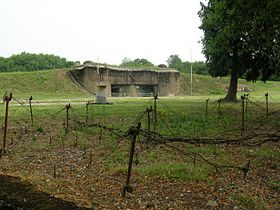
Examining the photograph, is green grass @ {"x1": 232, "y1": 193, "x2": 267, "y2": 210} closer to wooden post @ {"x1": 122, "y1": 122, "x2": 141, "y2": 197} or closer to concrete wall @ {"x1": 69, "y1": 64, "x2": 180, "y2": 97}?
wooden post @ {"x1": 122, "y1": 122, "x2": 141, "y2": 197}

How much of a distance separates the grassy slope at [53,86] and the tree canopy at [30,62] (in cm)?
3004

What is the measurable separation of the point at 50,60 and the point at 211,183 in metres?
80.6

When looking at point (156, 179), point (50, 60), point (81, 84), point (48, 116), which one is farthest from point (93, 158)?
point (50, 60)

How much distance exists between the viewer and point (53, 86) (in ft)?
149

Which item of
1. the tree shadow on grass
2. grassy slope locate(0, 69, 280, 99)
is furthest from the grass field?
grassy slope locate(0, 69, 280, 99)

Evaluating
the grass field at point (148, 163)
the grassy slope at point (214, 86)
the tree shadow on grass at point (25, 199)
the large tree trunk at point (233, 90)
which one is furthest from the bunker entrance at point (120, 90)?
the tree shadow on grass at point (25, 199)

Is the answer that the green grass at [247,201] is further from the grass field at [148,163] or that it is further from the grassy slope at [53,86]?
the grassy slope at [53,86]

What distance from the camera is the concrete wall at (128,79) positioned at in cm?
4994

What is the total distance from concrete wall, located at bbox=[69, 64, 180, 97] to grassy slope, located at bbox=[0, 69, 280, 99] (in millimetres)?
1866

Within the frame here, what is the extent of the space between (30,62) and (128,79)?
36060mm

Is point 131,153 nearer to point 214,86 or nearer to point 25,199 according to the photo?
point 25,199

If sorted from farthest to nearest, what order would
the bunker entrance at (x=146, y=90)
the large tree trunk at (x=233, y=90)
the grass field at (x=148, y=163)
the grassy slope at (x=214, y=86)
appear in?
1. the bunker entrance at (x=146, y=90)
2. the grassy slope at (x=214, y=86)
3. the large tree trunk at (x=233, y=90)
4. the grass field at (x=148, y=163)

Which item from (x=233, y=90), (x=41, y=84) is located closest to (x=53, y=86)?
(x=41, y=84)

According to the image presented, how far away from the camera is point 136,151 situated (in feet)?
38.4
